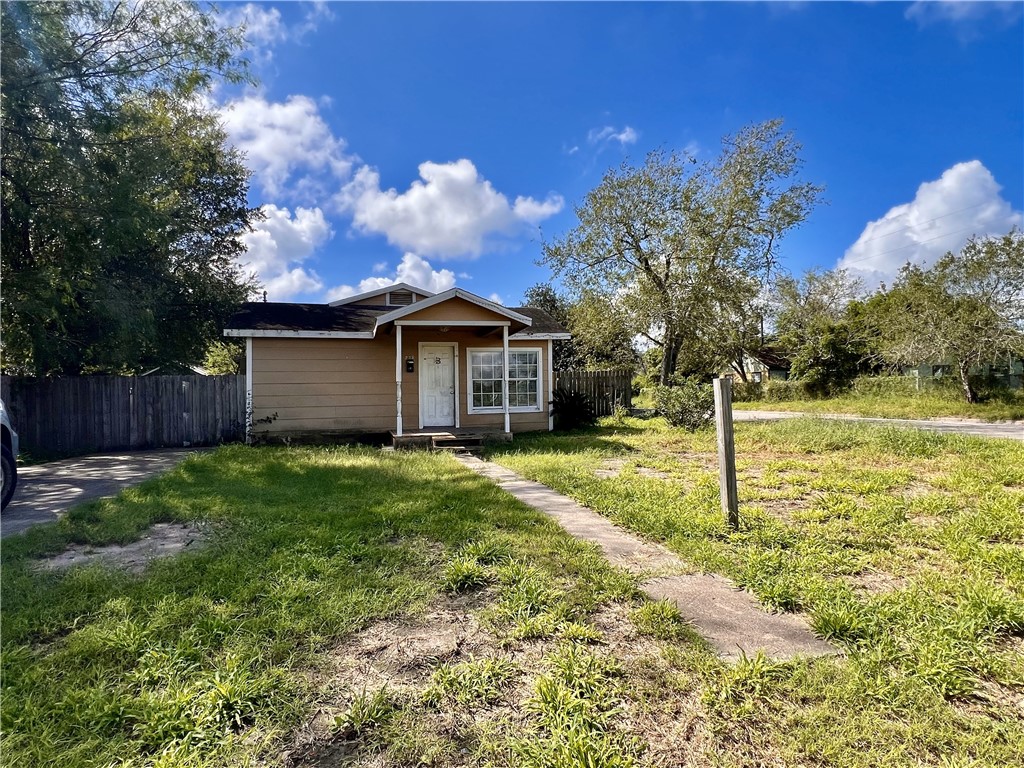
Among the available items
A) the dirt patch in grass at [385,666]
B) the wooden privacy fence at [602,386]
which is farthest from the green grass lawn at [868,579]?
the wooden privacy fence at [602,386]

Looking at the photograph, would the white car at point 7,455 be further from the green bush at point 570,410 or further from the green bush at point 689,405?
the green bush at point 689,405

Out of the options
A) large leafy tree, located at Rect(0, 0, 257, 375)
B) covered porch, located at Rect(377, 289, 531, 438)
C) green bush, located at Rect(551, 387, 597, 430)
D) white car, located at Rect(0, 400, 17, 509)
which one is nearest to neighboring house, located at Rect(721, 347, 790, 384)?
green bush, located at Rect(551, 387, 597, 430)

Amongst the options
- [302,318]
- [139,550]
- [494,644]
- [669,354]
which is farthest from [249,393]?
[669,354]

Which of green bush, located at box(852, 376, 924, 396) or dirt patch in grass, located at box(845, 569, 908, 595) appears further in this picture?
green bush, located at box(852, 376, 924, 396)

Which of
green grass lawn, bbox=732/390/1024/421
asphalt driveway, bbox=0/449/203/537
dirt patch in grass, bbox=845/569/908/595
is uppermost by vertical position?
green grass lawn, bbox=732/390/1024/421

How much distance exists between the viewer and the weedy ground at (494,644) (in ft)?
5.30

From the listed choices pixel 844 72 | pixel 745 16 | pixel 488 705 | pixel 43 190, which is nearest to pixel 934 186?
pixel 844 72

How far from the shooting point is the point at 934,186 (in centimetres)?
2114

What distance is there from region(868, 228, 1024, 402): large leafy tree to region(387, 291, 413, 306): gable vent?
18.1 m

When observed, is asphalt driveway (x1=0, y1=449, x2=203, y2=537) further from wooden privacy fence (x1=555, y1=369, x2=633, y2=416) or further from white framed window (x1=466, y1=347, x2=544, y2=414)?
wooden privacy fence (x1=555, y1=369, x2=633, y2=416)

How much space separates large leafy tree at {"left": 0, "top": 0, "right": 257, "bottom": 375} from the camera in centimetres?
721

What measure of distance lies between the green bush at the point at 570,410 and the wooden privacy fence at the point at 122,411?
7565mm

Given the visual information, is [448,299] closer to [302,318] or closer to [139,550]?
[302,318]

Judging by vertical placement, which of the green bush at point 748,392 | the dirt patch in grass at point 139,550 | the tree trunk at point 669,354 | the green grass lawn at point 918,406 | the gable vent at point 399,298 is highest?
the gable vent at point 399,298
